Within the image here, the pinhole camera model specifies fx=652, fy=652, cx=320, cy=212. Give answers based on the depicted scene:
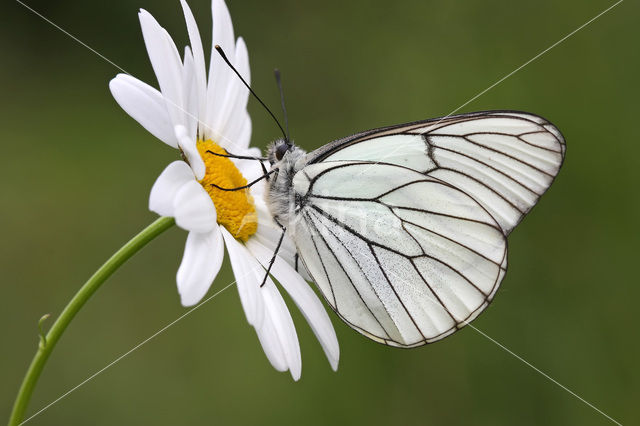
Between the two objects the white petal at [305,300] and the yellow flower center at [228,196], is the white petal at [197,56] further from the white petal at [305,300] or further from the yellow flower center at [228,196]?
the white petal at [305,300]

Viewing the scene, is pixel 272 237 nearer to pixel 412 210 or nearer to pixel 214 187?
pixel 214 187

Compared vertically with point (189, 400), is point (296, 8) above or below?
above

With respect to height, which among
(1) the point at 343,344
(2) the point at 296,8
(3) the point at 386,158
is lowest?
(1) the point at 343,344

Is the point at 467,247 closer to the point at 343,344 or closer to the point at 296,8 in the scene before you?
the point at 343,344

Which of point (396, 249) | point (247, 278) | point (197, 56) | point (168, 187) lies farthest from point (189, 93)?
point (396, 249)

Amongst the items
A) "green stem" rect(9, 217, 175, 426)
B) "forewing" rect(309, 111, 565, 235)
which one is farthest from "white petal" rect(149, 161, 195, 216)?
"forewing" rect(309, 111, 565, 235)

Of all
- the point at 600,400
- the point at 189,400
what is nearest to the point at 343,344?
the point at 189,400

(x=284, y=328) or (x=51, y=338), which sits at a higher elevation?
(x=51, y=338)
